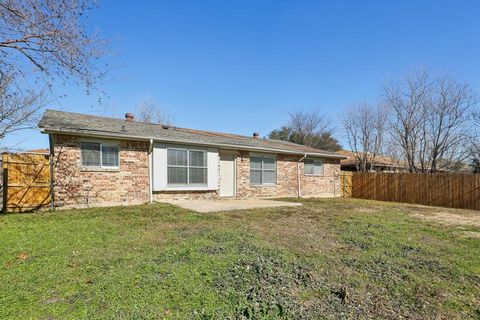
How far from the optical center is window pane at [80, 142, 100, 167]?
922cm

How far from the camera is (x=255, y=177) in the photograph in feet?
46.1

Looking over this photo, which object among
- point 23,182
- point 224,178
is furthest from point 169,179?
point 23,182

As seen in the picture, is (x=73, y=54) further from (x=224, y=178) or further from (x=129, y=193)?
(x=224, y=178)

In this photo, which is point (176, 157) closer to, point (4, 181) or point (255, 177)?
point (255, 177)

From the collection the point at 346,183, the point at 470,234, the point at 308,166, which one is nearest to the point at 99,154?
the point at 470,234

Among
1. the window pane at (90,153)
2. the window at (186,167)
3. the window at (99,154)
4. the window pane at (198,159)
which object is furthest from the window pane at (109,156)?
the window pane at (198,159)

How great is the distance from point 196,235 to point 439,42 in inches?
529

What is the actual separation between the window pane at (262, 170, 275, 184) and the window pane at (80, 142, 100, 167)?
7863 millimetres

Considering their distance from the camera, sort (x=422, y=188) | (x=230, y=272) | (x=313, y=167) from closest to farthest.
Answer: (x=230, y=272) < (x=422, y=188) < (x=313, y=167)

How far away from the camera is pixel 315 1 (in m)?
9.77

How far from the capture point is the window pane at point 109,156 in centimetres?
962

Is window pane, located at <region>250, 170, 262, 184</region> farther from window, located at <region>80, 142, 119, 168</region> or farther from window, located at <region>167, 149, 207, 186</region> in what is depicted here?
window, located at <region>80, 142, 119, 168</region>

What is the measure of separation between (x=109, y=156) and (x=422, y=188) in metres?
16.1

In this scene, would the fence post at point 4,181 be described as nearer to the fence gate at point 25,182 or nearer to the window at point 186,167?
the fence gate at point 25,182
